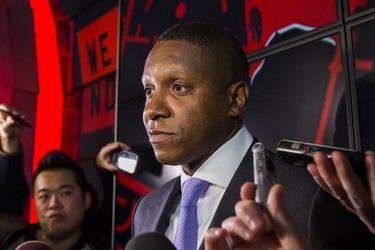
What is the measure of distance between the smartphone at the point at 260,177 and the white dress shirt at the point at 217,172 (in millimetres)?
449

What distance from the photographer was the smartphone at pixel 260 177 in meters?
0.44

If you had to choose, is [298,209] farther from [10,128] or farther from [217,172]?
[10,128]

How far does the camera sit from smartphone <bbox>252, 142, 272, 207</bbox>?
1.44 feet

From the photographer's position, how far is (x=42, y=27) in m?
2.59

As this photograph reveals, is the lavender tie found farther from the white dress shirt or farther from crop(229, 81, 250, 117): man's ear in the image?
crop(229, 81, 250, 117): man's ear

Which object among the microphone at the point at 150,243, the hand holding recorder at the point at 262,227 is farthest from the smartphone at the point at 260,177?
the microphone at the point at 150,243

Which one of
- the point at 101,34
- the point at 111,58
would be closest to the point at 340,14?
the point at 111,58

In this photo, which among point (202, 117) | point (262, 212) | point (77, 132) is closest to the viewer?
point (262, 212)

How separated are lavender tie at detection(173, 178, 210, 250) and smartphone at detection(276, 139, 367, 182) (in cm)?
35

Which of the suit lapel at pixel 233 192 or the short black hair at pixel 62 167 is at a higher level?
the short black hair at pixel 62 167

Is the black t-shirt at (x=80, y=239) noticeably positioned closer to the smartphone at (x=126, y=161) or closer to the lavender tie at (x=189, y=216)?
the smartphone at (x=126, y=161)

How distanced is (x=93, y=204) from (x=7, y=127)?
0.50 m

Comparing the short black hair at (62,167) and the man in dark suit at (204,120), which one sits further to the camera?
the short black hair at (62,167)

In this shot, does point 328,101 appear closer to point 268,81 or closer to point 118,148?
point 268,81
